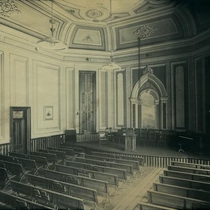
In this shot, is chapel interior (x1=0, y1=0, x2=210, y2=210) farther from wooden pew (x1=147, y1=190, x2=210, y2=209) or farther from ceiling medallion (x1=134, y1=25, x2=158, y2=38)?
wooden pew (x1=147, y1=190, x2=210, y2=209)

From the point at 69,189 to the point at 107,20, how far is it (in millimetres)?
9452

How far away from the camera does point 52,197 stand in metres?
4.68

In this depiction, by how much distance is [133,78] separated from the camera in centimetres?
1309

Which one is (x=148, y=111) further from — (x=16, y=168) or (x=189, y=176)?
(x=16, y=168)

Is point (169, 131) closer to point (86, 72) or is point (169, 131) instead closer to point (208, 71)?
point (208, 71)

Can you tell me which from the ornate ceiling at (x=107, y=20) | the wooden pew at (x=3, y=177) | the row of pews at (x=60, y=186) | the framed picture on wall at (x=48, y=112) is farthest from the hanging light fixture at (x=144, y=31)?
the wooden pew at (x=3, y=177)

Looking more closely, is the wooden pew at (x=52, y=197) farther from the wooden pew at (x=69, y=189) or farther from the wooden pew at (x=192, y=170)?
the wooden pew at (x=192, y=170)

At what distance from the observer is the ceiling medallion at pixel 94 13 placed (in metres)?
10.4

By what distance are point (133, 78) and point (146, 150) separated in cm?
482

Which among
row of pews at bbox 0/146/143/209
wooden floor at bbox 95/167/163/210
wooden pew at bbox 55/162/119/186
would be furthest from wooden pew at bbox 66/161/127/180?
wooden floor at bbox 95/167/163/210

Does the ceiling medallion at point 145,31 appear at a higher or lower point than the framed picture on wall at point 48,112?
higher

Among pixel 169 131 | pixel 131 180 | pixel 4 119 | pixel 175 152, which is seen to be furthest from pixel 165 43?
pixel 4 119

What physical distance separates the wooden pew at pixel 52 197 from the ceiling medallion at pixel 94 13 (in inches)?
338

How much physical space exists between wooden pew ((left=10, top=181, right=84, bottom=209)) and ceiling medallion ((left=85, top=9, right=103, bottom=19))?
858 cm
